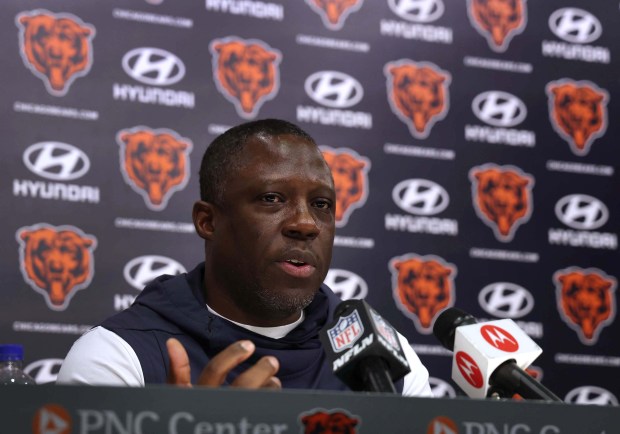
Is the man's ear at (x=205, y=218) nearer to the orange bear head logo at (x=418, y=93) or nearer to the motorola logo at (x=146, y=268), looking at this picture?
the motorola logo at (x=146, y=268)

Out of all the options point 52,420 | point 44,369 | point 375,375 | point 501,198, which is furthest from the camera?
point 501,198

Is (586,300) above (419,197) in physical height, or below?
below

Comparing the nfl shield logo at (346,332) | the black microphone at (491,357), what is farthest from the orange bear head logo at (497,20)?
the nfl shield logo at (346,332)

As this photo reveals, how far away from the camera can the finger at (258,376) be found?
1018 millimetres

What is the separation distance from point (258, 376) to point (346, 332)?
108 millimetres

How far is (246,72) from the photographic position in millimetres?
3145

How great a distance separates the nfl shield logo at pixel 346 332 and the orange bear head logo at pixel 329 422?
0.24m

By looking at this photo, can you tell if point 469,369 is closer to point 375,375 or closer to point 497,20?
point 375,375

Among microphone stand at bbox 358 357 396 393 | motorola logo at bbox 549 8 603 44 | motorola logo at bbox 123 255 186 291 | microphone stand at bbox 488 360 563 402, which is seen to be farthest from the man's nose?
motorola logo at bbox 549 8 603 44

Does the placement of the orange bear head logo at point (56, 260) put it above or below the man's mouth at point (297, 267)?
below

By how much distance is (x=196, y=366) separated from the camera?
1.63m

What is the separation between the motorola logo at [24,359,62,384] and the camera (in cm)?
272

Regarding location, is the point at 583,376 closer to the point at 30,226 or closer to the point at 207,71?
the point at 207,71

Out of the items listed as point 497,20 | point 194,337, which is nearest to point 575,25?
point 497,20
